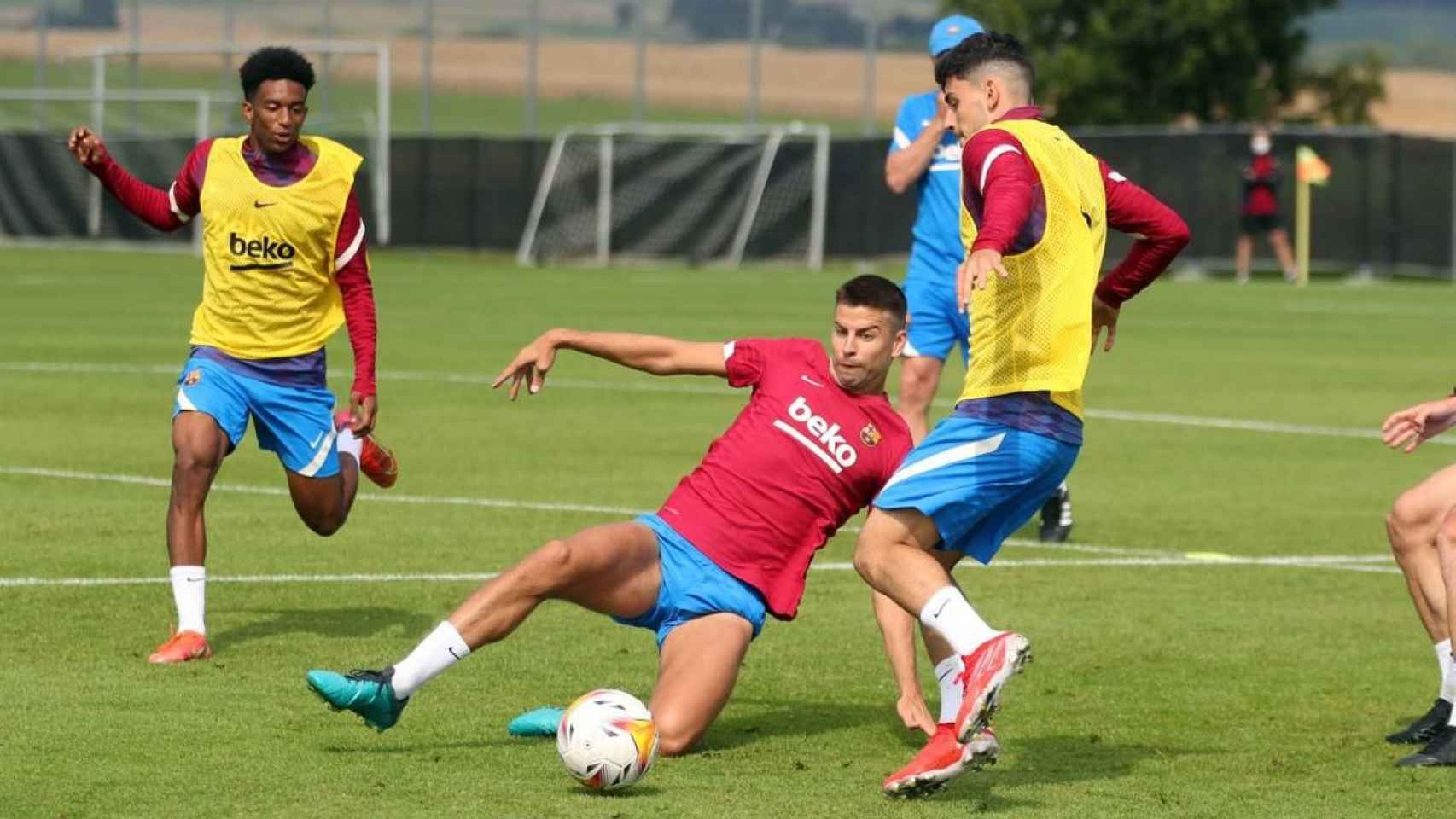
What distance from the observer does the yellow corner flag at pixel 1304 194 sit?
135ft

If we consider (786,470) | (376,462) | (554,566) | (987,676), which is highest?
(786,470)

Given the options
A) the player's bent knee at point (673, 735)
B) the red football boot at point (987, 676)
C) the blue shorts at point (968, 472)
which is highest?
the blue shorts at point (968, 472)

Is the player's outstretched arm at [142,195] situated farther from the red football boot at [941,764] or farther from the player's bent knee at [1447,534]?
the player's bent knee at [1447,534]

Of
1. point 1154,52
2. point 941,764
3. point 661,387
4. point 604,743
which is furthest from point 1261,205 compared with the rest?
point 604,743

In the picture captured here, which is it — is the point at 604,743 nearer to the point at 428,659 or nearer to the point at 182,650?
the point at 428,659

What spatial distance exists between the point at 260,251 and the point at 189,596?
1554 mm

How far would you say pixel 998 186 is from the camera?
725 cm

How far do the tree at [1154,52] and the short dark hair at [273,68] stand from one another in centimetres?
5258

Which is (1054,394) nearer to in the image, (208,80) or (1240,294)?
(1240,294)

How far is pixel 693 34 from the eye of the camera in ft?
219

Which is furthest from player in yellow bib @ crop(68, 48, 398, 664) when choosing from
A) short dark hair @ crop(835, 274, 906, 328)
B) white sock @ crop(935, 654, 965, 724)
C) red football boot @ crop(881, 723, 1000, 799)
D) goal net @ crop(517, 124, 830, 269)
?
goal net @ crop(517, 124, 830, 269)

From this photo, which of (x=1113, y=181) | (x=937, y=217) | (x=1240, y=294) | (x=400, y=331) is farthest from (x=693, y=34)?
(x=1113, y=181)

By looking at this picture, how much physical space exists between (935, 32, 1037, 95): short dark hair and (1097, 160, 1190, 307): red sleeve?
1.45 feet

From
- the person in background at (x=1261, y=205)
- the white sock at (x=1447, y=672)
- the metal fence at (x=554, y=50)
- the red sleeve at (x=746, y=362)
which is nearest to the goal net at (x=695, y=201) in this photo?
the person in background at (x=1261, y=205)
